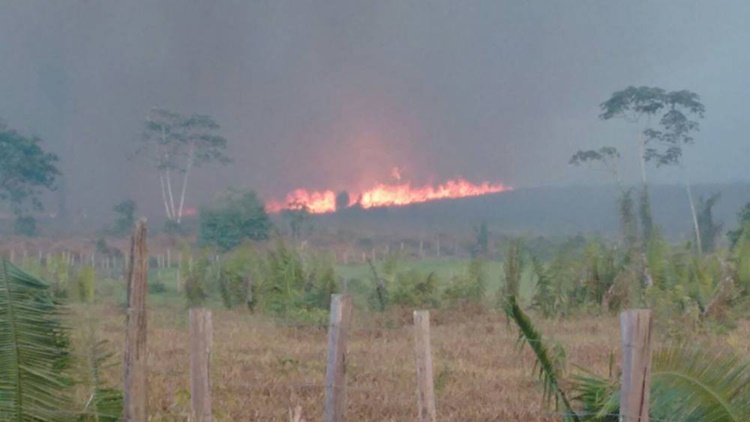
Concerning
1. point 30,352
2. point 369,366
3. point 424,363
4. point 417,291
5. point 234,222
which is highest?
point 234,222

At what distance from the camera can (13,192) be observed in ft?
173

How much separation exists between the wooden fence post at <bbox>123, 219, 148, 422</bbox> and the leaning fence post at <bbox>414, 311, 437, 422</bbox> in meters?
1.65

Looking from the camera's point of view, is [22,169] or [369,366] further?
[22,169]

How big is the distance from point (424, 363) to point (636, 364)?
5.88ft

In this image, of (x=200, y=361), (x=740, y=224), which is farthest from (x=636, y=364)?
(x=740, y=224)

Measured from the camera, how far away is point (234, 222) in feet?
136

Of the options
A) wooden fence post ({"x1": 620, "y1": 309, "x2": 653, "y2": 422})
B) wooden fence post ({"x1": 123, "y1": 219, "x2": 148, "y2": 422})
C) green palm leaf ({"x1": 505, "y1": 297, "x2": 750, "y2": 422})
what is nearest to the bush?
wooden fence post ({"x1": 123, "y1": 219, "x2": 148, "y2": 422})

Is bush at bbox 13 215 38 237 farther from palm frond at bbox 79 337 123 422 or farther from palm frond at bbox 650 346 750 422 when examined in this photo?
palm frond at bbox 650 346 750 422

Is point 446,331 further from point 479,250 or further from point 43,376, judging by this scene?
point 479,250

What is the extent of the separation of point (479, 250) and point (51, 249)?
1928 centimetres

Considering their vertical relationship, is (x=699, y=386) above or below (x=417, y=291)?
below

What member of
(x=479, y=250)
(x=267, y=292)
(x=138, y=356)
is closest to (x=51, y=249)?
(x=479, y=250)

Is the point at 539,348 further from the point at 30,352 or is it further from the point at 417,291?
the point at 417,291

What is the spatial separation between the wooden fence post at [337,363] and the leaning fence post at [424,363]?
48 centimetres
